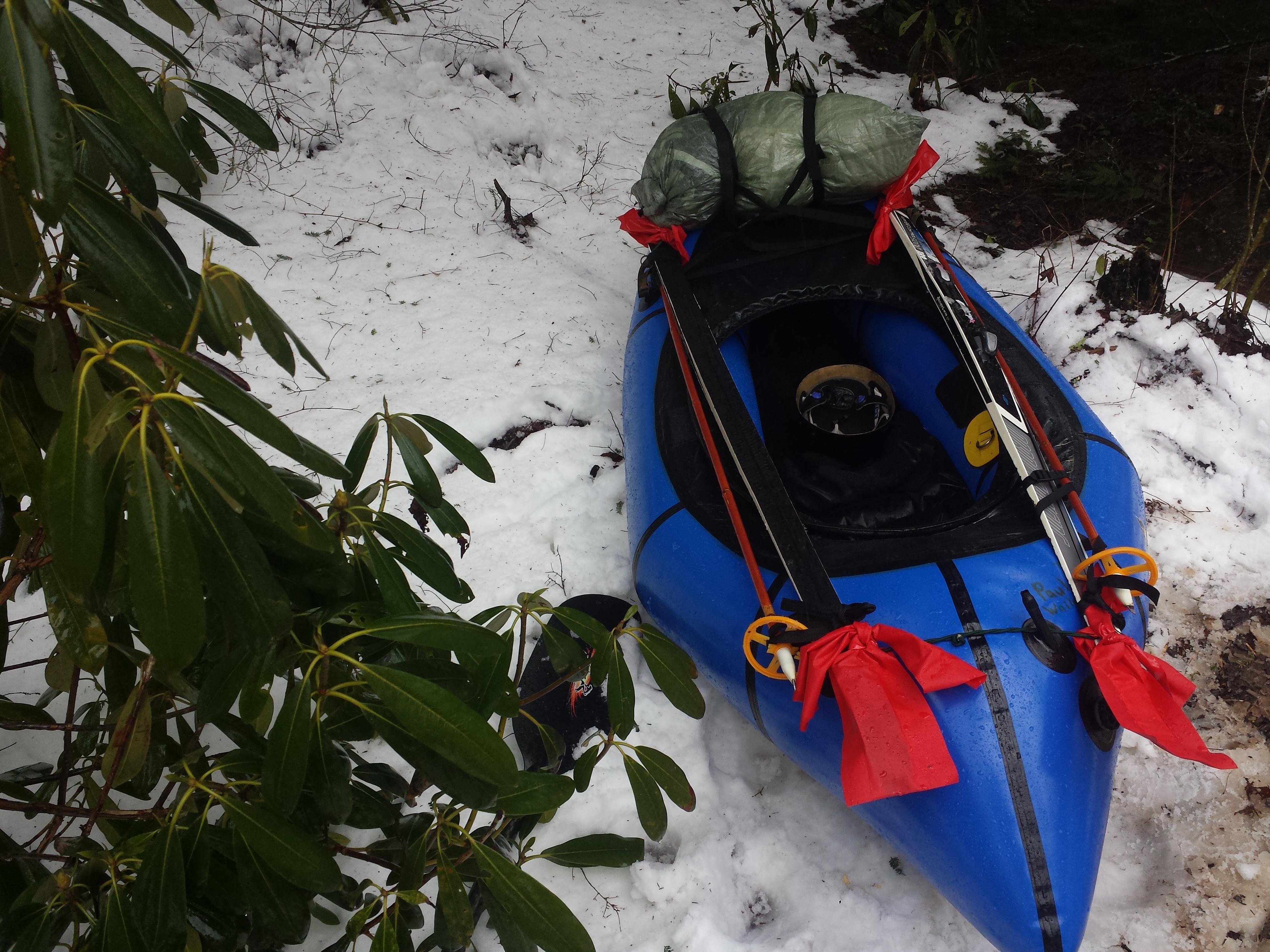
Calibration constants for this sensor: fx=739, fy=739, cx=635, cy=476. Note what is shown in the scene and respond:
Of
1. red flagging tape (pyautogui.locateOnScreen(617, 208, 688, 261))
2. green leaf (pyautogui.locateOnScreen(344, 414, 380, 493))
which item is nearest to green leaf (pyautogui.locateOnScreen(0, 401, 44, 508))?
green leaf (pyautogui.locateOnScreen(344, 414, 380, 493))

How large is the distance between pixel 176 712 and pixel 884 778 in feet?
3.49

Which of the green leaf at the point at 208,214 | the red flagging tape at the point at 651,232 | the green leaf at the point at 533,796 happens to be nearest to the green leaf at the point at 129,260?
the green leaf at the point at 208,214

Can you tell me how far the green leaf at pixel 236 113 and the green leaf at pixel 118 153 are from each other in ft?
0.46

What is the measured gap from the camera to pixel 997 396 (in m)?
1.74

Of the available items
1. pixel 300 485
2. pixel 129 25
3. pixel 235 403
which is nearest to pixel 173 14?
pixel 129 25

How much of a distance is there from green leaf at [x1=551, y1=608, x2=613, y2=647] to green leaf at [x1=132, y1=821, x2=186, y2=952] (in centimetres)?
46

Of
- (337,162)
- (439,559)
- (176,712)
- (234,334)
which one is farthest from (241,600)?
(337,162)

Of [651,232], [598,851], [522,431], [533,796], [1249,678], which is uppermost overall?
[651,232]

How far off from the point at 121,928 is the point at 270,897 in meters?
0.15

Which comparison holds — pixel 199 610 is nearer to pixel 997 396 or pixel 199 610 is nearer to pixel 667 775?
pixel 667 775

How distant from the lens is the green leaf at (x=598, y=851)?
1.11 meters

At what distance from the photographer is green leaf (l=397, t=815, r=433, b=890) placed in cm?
93

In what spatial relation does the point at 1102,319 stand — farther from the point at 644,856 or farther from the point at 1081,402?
the point at 644,856

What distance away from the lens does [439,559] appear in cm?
101
